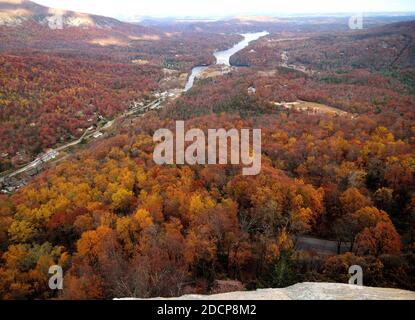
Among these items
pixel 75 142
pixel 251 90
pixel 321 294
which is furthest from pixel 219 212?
pixel 251 90

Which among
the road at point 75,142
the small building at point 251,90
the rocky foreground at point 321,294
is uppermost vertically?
the small building at point 251,90

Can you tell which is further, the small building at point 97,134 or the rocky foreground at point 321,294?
the small building at point 97,134

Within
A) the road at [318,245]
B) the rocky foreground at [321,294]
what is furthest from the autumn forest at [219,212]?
the rocky foreground at [321,294]

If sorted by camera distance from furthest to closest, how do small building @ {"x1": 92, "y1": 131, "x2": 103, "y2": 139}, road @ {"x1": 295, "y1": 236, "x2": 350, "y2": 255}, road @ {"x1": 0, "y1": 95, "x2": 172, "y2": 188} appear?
small building @ {"x1": 92, "y1": 131, "x2": 103, "y2": 139}, road @ {"x1": 0, "y1": 95, "x2": 172, "y2": 188}, road @ {"x1": 295, "y1": 236, "x2": 350, "y2": 255}

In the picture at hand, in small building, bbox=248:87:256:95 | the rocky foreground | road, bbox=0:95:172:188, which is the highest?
small building, bbox=248:87:256:95

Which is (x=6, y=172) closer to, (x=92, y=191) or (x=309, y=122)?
(x=92, y=191)

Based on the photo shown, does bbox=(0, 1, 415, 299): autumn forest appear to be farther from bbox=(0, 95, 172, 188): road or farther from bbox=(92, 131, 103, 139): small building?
bbox=(92, 131, 103, 139): small building

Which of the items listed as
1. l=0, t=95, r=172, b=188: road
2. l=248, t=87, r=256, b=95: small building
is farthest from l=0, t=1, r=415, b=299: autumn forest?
l=248, t=87, r=256, b=95: small building

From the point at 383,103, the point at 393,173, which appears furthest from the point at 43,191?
the point at 383,103

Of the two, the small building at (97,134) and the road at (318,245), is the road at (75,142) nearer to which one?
the small building at (97,134)

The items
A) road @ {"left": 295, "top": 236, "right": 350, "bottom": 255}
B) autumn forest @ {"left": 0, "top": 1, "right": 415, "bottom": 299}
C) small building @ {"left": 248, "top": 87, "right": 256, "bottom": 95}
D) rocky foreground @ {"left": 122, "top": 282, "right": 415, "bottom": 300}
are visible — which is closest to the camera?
rocky foreground @ {"left": 122, "top": 282, "right": 415, "bottom": 300}

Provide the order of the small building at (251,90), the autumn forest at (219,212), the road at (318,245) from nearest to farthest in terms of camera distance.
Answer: the autumn forest at (219,212)
the road at (318,245)
the small building at (251,90)

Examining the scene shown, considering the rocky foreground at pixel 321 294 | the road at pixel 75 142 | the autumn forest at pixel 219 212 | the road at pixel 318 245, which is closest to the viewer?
the rocky foreground at pixel 321 294
